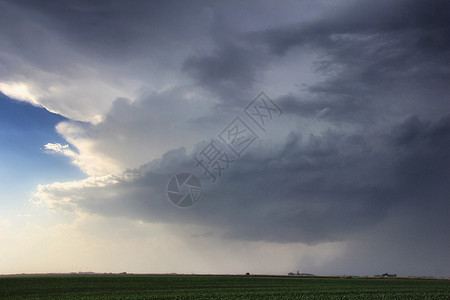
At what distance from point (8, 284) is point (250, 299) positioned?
149 feet

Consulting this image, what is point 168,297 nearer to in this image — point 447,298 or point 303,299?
point 303,299

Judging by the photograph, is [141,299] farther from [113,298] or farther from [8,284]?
[8,284]

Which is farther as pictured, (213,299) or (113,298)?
(113,298)

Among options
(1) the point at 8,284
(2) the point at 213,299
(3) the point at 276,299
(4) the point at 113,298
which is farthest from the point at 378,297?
(1) the point at 8,284

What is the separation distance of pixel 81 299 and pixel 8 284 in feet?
87.9

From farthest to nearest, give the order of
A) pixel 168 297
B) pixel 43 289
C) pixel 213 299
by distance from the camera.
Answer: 1. pixel 43 289
2. pixel 168 297
3. pixel 213 299

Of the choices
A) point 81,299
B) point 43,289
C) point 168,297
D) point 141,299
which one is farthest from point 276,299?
point 43,289

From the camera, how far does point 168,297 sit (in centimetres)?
4166

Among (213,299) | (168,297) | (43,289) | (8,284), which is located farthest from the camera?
(8,284)

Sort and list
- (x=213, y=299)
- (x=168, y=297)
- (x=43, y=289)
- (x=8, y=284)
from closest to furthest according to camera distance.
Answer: (x=213, y=299)
(x=168, y=297)
(x=43, y=289)
(x=8, y=284)

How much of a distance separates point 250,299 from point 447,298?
26.1m

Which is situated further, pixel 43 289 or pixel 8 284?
pixel 8 284

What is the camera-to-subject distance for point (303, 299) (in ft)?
133

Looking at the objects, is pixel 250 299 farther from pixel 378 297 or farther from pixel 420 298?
pixel 420 298
